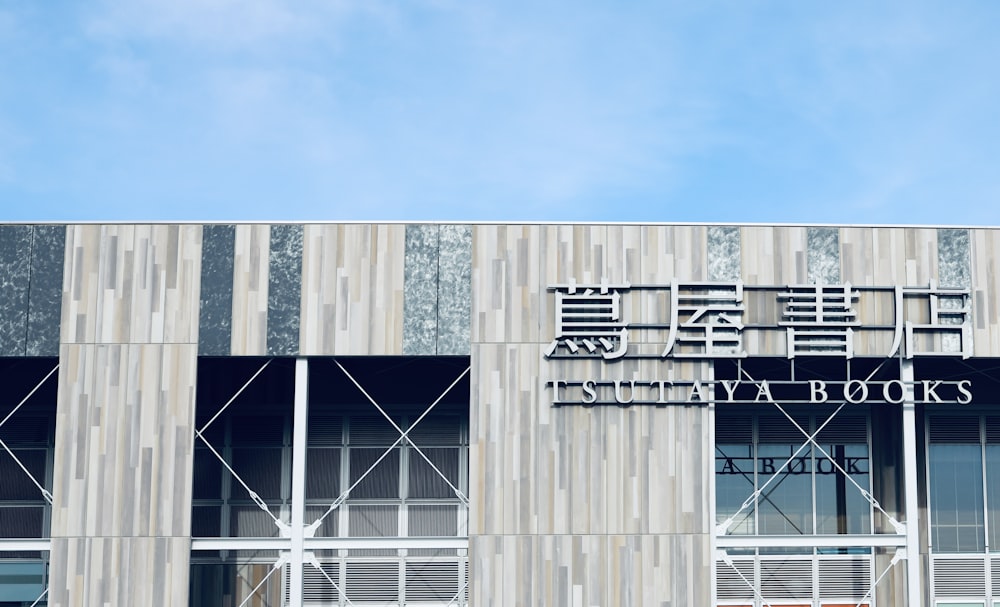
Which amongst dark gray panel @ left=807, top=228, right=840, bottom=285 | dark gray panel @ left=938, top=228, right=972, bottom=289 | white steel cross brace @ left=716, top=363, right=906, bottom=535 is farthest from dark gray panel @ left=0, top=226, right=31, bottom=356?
dark gray panel @ left=938, top=228, right=972, bottom=289

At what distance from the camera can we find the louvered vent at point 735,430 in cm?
2022

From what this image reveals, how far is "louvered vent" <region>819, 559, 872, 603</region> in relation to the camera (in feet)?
65.2

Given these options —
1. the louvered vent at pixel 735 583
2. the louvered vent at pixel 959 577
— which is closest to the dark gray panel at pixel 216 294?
the louvered vent at pixel 735 583

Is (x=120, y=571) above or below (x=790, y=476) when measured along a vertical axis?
below

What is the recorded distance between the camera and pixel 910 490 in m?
17.1

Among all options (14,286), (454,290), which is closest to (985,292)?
(454,290)

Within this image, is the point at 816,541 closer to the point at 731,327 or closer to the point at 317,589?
the point at 731,327

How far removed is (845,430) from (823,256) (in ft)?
14.7

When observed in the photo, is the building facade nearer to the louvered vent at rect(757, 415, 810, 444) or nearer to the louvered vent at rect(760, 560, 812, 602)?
the louvered vent at rect(757, 415, 810, 444)

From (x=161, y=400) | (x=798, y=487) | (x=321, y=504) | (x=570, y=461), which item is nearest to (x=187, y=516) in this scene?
(x=161, y=400)

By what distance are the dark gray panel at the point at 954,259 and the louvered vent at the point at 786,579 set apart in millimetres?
5981

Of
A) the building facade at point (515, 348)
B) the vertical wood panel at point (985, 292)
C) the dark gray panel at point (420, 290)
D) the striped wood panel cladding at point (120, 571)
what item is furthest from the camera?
the vertical wood panel at point (985, 292)

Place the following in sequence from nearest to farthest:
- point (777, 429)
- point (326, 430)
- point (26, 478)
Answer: point (26, 478) → point (326, 430) → point (777, 429)

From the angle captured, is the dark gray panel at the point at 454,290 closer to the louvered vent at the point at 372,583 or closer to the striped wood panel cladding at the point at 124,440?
the striped wood panel cladding at the point at 124,440
